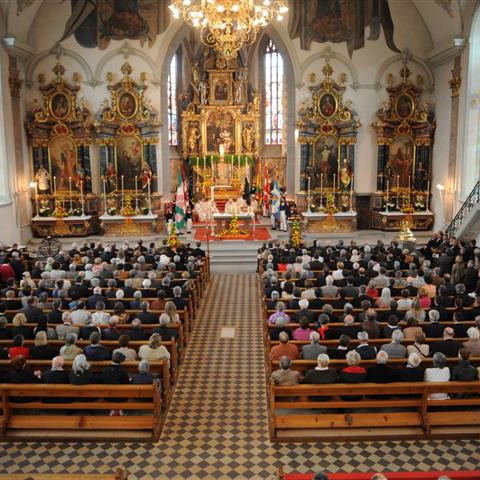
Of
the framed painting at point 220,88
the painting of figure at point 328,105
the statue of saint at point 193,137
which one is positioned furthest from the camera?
the framed painting at point 220,88

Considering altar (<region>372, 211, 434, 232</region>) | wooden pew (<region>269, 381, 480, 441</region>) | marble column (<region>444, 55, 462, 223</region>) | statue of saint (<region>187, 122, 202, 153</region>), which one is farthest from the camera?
statue of saint (<region>187, 122, 202, 153</region>)

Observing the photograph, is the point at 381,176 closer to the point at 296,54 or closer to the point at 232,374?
the point at 296,54

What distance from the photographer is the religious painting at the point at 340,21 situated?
2508 centimetres

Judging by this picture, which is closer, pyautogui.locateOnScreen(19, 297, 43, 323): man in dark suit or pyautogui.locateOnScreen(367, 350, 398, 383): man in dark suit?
pyautogui.locateOnScreen(367, 350, 398, 383): man in dark suit

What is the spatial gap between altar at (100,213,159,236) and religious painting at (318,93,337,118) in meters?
8.90

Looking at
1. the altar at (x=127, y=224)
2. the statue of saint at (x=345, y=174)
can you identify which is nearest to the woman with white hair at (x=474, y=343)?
the statue of saint at (x=345, y=174)

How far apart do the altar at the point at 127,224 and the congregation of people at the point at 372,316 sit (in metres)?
9.59

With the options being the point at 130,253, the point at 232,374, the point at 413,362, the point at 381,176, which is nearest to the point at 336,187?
the point at 381,176

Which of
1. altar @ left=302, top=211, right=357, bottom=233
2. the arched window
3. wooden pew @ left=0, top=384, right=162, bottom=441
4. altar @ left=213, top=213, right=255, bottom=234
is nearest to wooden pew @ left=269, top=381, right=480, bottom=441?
wooden pew @ left=0, top=384, right=162, bottom=441

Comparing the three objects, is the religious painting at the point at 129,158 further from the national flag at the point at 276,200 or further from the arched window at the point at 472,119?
the arched window at the point at 472,119

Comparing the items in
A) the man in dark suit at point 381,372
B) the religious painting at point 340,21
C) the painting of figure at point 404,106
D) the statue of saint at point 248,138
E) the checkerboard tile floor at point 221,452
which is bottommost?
the checkerboard tile floor at point 221,452

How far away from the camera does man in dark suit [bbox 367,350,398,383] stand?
7766 mm

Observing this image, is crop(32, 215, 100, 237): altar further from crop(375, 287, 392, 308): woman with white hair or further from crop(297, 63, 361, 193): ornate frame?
crop(375, 287, 392, 308): woman with white hair

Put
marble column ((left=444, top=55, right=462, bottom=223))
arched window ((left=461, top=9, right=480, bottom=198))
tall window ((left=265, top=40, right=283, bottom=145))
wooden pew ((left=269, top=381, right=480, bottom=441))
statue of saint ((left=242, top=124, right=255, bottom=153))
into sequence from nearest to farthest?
1. wooden pew ((left=269, top=381, right=480, bottom=441))
2. arched window ((left=461, top=9, right=480, bottom=198))
3. marble column ((left=444, top=55, right=462, bottom=223))
4. statue of saint ((left=242, top=124, right=255, bottom=153))
5. tall window ((left=265, top=40, right=283, bottom=145))
